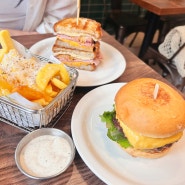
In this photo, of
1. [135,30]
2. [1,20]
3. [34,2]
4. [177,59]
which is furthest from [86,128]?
[135,30]

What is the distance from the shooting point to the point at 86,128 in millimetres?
904

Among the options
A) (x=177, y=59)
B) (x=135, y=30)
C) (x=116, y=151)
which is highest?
(x=116, y=151)

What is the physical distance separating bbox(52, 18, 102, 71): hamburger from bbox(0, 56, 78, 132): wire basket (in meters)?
0.45

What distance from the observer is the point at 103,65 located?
4.42 ft

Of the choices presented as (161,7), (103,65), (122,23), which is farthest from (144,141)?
(122,23)

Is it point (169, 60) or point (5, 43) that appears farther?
point (169, 60)

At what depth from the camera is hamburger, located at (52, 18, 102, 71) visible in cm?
131

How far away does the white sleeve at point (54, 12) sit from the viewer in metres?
1.78

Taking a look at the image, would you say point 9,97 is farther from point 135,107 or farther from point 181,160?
point 181,160

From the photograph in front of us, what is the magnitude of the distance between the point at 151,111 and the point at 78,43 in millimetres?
730

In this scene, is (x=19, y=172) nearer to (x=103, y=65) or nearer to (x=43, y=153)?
(x=43, y=153)

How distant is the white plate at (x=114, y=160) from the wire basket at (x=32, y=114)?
0.31 feet

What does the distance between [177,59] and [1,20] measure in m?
1.61

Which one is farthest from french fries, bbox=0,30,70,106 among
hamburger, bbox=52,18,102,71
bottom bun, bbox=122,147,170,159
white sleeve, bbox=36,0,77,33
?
white sleeve, bbox=36,0,77,33
